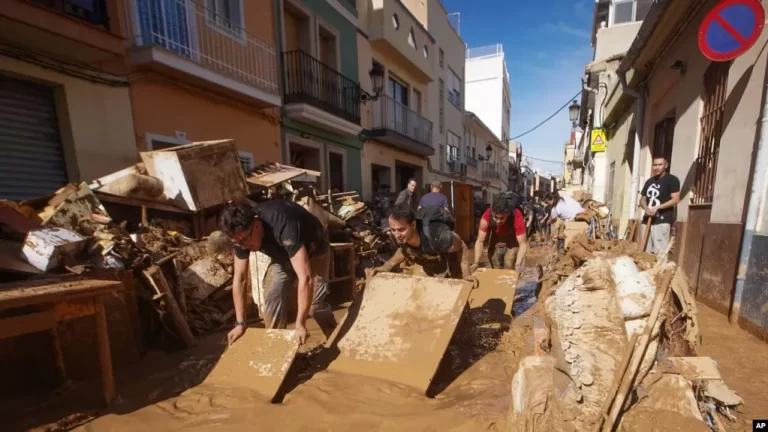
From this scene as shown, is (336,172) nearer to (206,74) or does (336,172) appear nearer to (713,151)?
(206,74)

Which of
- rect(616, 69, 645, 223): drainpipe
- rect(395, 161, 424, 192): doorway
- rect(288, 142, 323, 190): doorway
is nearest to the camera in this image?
rect(616, 69, 645, 223): drainpipe

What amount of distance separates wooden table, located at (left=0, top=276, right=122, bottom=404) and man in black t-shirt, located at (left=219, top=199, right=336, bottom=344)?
30.2 inches

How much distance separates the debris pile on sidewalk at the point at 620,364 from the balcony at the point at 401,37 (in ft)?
35.4

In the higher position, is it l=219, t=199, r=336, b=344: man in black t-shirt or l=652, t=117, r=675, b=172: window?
l=652, t=117, r=675, b=172: window

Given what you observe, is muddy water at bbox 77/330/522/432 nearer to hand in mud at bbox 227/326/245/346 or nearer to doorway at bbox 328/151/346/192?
hand in mud at bbox 227/326/245/346

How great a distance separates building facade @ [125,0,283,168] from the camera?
4945 millimetres

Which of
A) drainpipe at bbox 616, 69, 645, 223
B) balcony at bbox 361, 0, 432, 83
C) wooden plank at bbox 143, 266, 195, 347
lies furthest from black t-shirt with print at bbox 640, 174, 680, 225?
balcony at bbox 361, 0, 432, 83

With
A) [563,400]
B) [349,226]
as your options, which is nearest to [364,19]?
[349,226]

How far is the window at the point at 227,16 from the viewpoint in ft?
19.8

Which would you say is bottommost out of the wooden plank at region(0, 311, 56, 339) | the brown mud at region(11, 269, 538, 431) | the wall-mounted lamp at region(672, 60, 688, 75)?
the brown mud at region(11, 269, 538, 431)

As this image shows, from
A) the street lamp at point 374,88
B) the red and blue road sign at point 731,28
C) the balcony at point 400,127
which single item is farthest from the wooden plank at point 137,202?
the balcony at point 400,127

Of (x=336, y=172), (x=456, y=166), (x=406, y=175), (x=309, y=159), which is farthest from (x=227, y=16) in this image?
(x=456, y=166)

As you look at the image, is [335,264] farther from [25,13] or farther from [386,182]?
[386,182]

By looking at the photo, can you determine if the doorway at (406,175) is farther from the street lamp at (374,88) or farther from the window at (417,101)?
the street lamp at (374,88)
